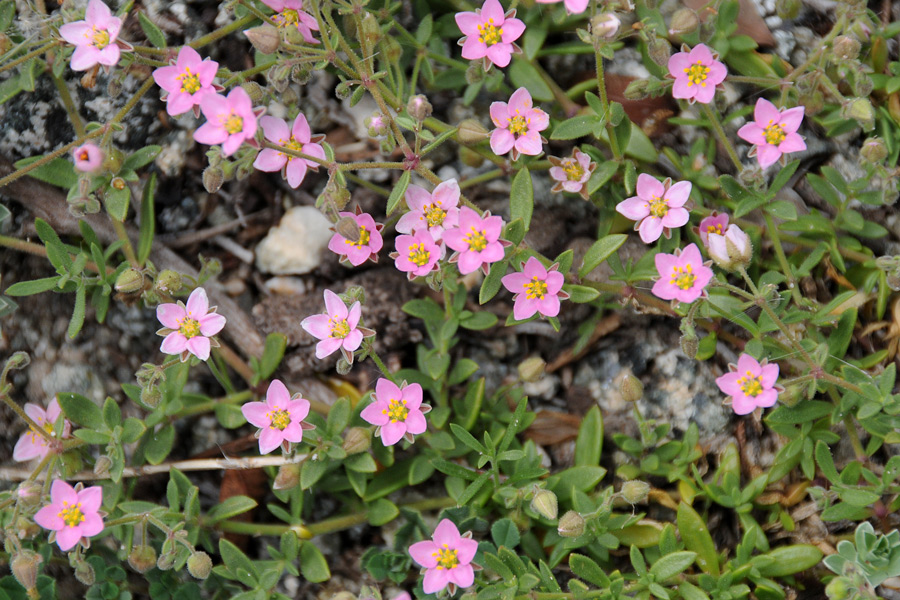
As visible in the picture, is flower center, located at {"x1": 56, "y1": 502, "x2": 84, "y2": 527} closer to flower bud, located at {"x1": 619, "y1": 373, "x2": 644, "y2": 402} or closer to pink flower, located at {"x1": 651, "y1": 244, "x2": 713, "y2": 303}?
flower bud, located at {"x1": 619, "y1": 373, "x2": 644, "y2": 402}

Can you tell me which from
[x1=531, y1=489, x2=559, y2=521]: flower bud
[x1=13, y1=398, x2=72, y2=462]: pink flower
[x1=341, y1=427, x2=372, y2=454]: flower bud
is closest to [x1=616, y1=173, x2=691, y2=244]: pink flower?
[x1=531, y1=489, x2=559, y2=521]: flower bud

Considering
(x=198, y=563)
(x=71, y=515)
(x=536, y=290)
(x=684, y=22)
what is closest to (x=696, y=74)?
(x=684, y=22)

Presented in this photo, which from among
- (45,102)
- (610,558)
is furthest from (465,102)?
(610,558)

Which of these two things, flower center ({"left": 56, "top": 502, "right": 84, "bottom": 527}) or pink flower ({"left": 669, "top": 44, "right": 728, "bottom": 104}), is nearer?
flower center ({"left": 56, "top": 502, "right": 84, "bottom": 527})

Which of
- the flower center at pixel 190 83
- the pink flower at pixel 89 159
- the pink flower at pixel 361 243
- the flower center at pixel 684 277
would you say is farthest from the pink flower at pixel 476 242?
the pink flower at pixel 89 159

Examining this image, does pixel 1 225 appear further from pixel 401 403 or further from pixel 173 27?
pixel 401 403
